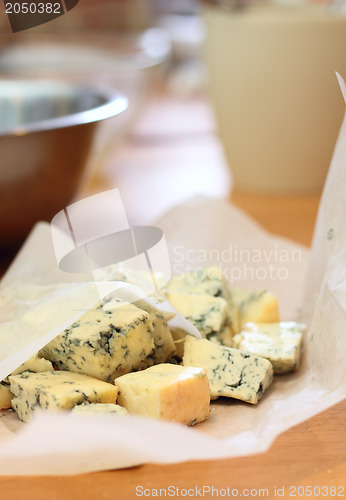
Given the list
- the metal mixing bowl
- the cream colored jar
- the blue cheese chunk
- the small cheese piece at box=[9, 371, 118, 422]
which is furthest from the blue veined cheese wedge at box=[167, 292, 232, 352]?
the cream colored jar

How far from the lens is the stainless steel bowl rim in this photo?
69 centimetres

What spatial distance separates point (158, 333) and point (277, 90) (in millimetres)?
592

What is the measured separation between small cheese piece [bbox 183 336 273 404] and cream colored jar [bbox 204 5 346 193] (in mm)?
573

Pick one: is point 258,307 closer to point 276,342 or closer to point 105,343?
point 276,342

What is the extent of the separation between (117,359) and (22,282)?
16 cm

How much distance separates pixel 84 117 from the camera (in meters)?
0.76

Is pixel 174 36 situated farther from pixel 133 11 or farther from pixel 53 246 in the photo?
pixel 53 246

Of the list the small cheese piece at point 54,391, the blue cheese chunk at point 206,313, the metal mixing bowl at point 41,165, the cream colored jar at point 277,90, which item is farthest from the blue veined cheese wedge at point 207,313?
the cream colored jar at point 277,90

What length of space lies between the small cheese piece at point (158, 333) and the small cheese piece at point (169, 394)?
42 millimetres

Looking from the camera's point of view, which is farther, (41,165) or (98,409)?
(41,165)

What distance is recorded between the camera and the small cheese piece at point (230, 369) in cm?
47

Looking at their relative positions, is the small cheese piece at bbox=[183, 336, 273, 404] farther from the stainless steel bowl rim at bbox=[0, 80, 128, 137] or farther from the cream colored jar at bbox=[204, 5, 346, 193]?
the cream colored jar at bbox=[204, 5, 346, 193]

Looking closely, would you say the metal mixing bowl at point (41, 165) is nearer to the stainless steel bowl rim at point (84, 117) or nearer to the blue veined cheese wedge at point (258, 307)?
the stainless steel bowl rim at point (84, 117)

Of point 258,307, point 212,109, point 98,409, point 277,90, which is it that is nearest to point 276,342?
point 258,307
